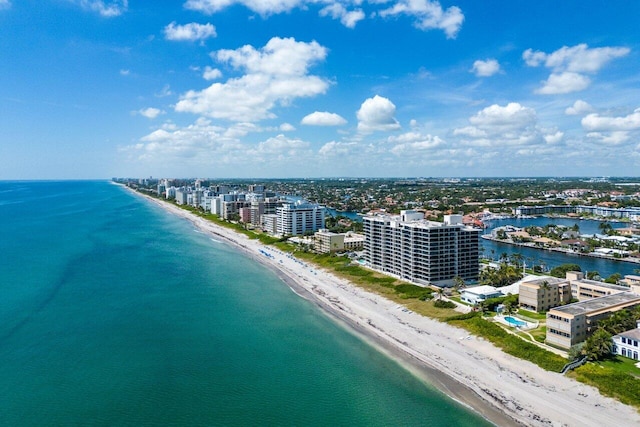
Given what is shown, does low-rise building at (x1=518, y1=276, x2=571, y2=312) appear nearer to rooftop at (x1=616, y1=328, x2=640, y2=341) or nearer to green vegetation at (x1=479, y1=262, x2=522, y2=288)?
green vegetation at (x1=479, y1=262, x2=522, y2=288)

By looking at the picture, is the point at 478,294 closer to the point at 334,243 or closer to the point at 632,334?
the point at 632,334

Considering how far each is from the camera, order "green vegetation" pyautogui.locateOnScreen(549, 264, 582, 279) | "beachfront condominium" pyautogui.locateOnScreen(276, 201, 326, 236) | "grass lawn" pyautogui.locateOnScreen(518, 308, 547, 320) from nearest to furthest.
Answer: "grass lawn" pyautogui.locateOnScreen(518, 308, 547, 320) < "green vegetation" pyautogui.locateOnScreen(549, 264, 582, 279) < "beachfront condominium" pyautogui.locateOnScreen(276, 201, 326, 236)

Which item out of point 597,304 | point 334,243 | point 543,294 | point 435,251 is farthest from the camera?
point 334,243

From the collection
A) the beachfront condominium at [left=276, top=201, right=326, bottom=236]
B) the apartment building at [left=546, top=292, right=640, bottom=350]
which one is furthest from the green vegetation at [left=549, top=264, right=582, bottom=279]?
the beachfront condominium at [left=276, top=201, right=326, bottom=236]

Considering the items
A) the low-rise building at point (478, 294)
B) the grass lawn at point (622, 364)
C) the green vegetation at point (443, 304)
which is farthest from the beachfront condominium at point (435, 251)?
the grass lawn at point (622, 364)

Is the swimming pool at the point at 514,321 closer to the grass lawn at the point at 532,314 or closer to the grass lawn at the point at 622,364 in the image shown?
the grass lawn at the point at 532,314

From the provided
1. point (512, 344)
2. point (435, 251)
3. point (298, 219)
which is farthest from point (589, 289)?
point (298, 219)
